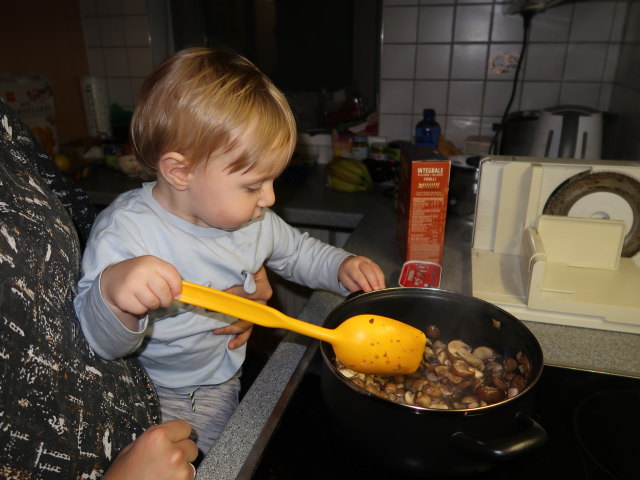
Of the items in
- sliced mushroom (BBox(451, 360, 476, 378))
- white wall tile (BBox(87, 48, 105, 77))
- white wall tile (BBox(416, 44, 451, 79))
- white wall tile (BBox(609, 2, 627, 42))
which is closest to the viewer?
sliced mushroom (BBox(451, 360, 476, 378))

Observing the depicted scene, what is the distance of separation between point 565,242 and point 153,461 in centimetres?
83

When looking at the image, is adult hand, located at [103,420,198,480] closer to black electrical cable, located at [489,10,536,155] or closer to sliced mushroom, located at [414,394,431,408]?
sliced mushroom, located at [414,394,431,408]

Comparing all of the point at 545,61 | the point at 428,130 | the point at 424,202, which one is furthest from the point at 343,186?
the point at 545,61

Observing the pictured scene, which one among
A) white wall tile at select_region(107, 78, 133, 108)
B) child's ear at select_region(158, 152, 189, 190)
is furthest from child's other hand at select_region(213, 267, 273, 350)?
white wall tile at select_region(107, 78, 133, 108)

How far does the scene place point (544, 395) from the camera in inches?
27.0

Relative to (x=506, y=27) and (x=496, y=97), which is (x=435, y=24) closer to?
(x=506, y=27)

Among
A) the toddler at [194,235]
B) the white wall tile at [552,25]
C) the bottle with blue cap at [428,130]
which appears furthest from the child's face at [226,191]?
the white wall tile at [552,25]

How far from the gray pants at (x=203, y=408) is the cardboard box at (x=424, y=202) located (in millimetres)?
482

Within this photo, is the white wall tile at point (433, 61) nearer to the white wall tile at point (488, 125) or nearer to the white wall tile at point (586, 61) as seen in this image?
the white wall tile at point (488, 125)

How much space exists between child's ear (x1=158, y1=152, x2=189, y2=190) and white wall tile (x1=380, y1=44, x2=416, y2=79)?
1.31 meters

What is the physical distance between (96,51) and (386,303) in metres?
1.99

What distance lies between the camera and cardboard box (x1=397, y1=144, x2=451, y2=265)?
0.99m

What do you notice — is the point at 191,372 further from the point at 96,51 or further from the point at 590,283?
the point at 96,51

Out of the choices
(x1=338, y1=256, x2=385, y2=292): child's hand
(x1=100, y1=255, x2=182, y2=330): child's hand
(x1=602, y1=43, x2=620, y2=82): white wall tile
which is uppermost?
(x1=602, y1=43, x2=620, y2=82): white wall tile
